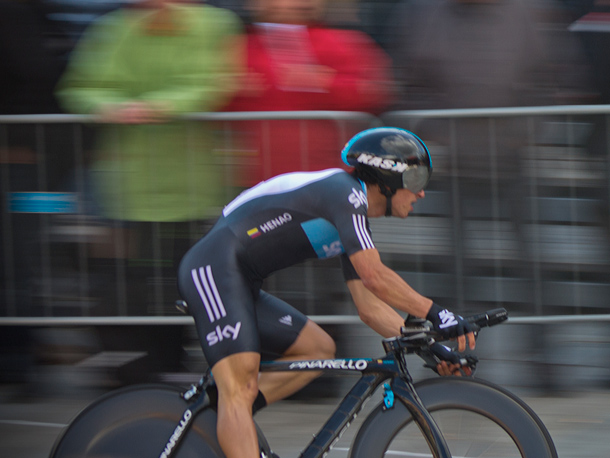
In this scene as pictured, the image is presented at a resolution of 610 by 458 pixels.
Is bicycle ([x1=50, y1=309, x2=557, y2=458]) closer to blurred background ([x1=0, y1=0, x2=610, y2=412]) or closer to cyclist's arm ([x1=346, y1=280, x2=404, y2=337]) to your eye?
cyclist's arm ([x1=346, y1=280, x2=404, y2=337])

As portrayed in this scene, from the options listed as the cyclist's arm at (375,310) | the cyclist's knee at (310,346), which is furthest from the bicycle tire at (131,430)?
the cyclist's arm at (375,310)

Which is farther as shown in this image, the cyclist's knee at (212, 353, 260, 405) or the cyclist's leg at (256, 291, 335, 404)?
the cyclist's leg at (256, 291, 335, 404)

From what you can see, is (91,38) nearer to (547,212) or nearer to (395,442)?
(547,212)

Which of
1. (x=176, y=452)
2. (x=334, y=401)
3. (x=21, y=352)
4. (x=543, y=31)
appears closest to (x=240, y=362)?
(x=176, y=452)

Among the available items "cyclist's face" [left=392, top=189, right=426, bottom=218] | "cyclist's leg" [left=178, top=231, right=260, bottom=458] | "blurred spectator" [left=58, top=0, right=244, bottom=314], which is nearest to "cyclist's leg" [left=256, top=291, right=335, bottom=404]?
"cyclist's leg" [left=178, top=231, right=260, bottom=458]

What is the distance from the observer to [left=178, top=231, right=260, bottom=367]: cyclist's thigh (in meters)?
3.61

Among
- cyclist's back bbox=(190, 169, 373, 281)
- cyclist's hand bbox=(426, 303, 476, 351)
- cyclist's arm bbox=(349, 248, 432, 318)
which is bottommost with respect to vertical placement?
cyclist's hand bbox=(426, 303, 476, 351)

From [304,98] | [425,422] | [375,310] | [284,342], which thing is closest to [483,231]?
[304,98]

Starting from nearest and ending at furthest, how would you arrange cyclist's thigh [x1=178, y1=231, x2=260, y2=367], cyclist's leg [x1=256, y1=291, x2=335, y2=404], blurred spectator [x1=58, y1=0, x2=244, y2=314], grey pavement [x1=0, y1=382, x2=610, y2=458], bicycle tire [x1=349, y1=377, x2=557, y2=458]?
bicycle tire [x1=349, y1=377, x2=557, y2=458] < cyclist's thigh [x1=178, y1=231, x2=260, y2=367] < cyclist's leg [x1=256, y1=291, x2=335, y2=404] < grey pavement [x1=0, y1=382, x2=610, y2=458] < blurred spectator [x1=58, y1=0, x2=244, y2=314]

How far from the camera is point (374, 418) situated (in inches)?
139

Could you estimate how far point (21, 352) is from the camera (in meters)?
5.54

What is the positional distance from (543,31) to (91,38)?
2449 mm

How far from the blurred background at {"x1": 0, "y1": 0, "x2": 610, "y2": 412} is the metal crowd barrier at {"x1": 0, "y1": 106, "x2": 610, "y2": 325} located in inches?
0.4

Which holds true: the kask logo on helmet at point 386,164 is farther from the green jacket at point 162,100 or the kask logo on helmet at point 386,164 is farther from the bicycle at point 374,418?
the green jacket at point 162,100
